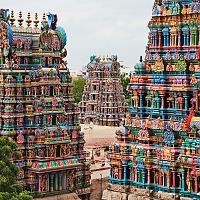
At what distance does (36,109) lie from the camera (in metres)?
30.5

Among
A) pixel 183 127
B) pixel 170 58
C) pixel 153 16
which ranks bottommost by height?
pixel 183 127

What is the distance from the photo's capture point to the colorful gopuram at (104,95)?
223 feet

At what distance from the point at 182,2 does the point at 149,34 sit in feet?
6.70

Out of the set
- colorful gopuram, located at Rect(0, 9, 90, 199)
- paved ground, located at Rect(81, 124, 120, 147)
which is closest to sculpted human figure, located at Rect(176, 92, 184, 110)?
colorful gopuram, located at Rect(0, 9, 90, 199)

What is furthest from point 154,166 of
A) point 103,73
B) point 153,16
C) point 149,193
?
point 103,73

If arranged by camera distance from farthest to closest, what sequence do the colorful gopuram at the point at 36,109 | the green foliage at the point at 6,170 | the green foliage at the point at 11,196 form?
1. the colorful gopuram at the point at 36,109
2. the green foliage at the point at 6,170
3. the green foliage at the point at 11,196

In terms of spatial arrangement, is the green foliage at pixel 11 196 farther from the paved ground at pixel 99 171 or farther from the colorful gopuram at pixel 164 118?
the paved ground at pixel 99 171

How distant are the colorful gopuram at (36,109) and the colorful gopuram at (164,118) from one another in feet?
11.1

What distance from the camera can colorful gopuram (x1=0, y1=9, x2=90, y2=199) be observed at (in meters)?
30.0

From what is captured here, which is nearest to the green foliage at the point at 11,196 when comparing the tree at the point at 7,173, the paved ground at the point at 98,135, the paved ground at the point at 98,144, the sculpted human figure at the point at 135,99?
the tree at the point at 7,173

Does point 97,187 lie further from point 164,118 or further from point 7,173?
point 7,173

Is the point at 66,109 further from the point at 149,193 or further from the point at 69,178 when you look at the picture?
the point at 149,193

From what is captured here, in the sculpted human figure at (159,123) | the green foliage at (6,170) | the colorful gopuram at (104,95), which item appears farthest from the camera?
the colorful gopuram at (104,95)

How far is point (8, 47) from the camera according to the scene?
99.3 ft
